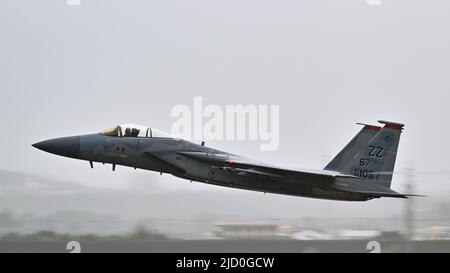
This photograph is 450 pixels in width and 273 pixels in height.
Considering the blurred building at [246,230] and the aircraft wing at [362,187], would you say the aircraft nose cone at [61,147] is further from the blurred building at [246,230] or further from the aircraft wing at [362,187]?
the aircraft wing at [362,187]

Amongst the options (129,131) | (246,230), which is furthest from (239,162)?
(129,131)

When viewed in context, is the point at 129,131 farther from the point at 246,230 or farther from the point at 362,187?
the point at 362,187

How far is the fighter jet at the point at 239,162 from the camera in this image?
19.6 m

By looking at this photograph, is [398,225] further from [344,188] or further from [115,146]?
[115,146]

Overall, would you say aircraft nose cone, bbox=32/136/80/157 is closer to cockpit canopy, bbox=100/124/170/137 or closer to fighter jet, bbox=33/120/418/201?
fighter jet, bbox=33/120/418/201

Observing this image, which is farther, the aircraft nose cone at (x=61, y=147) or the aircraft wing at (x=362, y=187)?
the aircraft wing at (x=362, y=187)

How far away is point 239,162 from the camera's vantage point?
19.3 m

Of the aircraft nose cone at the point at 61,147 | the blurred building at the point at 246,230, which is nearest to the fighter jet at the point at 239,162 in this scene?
the aircraft nose cone at the point at 61,147

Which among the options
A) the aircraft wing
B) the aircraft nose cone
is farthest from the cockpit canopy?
the aircraft wing

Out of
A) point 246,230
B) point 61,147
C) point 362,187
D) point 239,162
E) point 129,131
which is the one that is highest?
point 129,131

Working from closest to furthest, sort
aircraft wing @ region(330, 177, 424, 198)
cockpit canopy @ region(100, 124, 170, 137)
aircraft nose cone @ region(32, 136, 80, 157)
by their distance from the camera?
1. aircraft nose cone @ region(32, 136, 80, 157)
2. cockpit canopy @ region(100, 124, 170, 137)
3. aircraft wing @ region(330, 177, 424, 198)

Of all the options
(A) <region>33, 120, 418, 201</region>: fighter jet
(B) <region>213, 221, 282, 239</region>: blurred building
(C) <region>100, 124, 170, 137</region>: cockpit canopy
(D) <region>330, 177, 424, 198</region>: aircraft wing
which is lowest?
(B) <region>213, 221, 282, 239</region>: blurred building

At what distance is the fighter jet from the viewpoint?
19578mm

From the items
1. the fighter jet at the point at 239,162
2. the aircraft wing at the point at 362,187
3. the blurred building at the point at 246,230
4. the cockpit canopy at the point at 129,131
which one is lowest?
the blurred building at the point at 246,230
